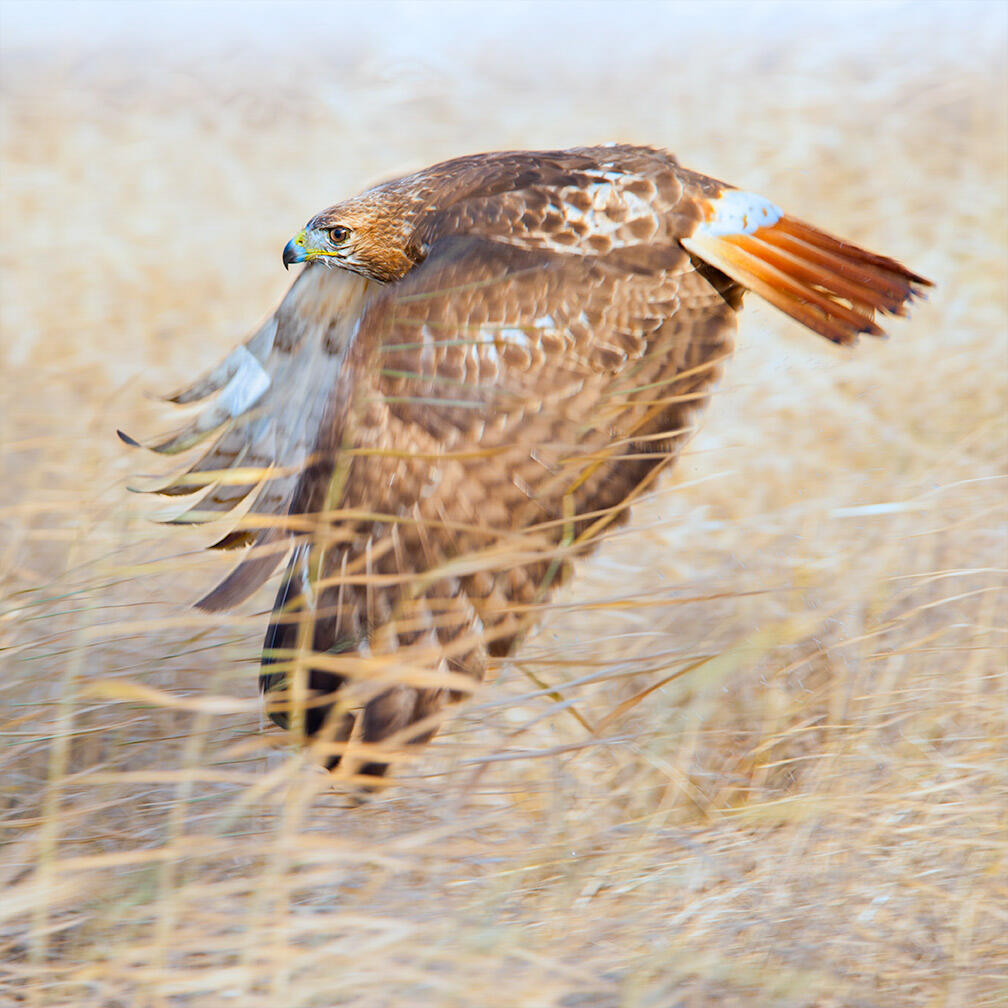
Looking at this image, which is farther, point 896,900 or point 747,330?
point 747,330

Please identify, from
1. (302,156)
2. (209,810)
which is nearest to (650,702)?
(209,810)

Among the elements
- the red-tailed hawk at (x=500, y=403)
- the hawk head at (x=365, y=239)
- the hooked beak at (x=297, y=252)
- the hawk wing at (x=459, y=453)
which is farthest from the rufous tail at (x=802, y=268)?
the hooked beak at (x=297, y=252)

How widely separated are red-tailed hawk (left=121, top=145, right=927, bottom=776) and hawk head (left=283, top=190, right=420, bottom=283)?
17cm

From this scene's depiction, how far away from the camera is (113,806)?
6.57ft

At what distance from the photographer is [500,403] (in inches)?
84.1

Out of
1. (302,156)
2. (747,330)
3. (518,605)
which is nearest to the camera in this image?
(518,605)

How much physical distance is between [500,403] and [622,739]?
0.68 m

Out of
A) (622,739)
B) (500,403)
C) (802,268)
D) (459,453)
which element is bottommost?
(622,739)

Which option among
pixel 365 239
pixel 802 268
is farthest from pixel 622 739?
pixel 365 239

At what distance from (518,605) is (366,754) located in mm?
451

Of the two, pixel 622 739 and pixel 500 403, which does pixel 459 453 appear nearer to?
pixel 500 403

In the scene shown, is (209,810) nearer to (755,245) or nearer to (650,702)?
(650,702)

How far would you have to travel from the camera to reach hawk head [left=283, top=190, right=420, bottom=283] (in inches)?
102

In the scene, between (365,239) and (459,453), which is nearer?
(459,453)
